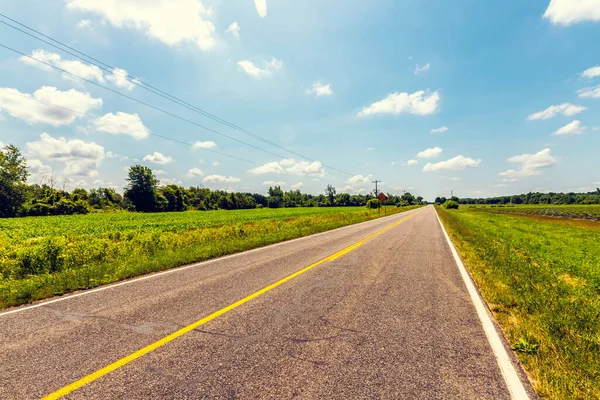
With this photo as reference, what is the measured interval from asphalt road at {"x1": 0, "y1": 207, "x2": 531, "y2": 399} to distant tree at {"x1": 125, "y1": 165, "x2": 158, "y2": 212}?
80965 millimetres

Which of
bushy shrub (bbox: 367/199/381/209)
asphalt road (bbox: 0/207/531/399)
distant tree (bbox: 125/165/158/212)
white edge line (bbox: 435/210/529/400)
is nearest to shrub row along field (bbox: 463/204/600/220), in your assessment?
bushy shrub (bbox: 367/199/381/209)

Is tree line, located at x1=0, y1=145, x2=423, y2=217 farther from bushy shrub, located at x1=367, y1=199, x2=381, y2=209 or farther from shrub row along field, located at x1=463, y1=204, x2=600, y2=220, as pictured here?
shrub row along field, located at x1=463, y1=204, x2=600, y2=220

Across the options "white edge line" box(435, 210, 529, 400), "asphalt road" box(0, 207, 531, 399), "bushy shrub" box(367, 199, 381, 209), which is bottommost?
"white edge line" box(435, 210, 529, 400)

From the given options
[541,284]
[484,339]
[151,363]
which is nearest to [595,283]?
[541,284]

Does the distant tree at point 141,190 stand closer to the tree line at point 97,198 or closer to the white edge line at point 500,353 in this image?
the tree line at point 97,198

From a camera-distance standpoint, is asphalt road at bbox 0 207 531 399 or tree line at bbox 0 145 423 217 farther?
tree line at bbox 0 145 423 217

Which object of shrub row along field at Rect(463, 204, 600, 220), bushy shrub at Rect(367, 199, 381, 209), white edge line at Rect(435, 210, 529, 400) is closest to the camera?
white edge line at Rect(435, 210, 529, 400)

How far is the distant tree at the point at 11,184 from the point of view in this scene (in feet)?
163

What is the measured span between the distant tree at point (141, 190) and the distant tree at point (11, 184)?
22.5m

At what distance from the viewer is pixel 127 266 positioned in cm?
779

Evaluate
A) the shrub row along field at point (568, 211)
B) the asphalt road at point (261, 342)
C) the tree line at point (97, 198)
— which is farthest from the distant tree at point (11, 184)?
the shrub row along field at point (568, 211)

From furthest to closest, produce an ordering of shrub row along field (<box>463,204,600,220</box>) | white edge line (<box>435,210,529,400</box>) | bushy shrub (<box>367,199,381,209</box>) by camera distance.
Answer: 1. bushy shrub (<box>367,199,381,209</box>)
2. shrub row along field (<box>463,204,600,220</box>)
3. white edge line (<box>435,210,529,400</box>)

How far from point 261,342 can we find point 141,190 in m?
86.3

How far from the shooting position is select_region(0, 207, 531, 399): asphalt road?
104 inches
